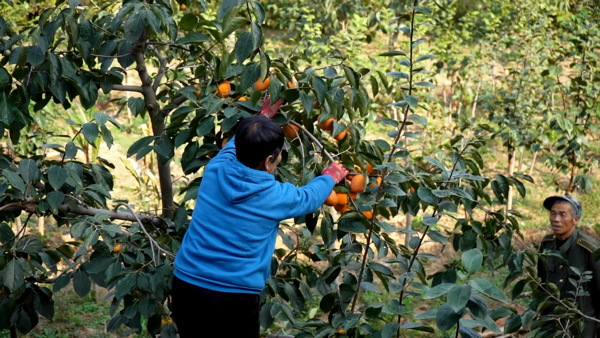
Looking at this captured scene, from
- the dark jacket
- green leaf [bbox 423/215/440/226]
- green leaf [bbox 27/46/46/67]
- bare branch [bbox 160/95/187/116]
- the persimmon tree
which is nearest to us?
green leaf [bbox 423/215/440/226]

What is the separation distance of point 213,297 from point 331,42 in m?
3.26

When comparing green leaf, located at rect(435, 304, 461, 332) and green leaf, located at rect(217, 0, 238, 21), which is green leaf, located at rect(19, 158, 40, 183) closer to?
green leaf, located at rect(217, 0, 238, 21)

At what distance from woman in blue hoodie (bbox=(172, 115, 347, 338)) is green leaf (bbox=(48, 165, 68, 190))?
0.45m

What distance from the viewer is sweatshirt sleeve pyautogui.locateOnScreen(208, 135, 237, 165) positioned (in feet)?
6.39

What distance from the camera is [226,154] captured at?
6.45 feet

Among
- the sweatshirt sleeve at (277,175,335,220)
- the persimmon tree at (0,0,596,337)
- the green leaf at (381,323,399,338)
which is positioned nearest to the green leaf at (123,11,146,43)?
the persimmon tree at (0,0,596,337)

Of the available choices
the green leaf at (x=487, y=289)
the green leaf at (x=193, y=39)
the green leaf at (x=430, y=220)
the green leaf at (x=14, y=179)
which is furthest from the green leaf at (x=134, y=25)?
the green leaf at (x=487, y=289)

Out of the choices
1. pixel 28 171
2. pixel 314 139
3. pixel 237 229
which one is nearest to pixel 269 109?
pixel 314 139

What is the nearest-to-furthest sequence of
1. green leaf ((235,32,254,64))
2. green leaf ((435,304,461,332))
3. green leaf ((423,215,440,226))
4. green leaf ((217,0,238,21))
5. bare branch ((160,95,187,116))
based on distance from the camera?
1. green leaf ((435,304,461,332))
2. green leaf ((217,0,238,21))
3. green leaf ((235,32,254,64))
4. green leaf ((423,215,440,226))
5. bare branch ((160,95,187,116))

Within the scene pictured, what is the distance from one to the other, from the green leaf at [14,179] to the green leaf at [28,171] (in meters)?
0.03

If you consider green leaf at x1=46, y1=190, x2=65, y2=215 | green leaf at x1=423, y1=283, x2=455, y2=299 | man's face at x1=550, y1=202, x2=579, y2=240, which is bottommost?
man's face at x1=550, y1=202, x2=579, y2=240

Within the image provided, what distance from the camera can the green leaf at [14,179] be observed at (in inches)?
76.4

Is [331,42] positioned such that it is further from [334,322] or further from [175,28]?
[334,322]

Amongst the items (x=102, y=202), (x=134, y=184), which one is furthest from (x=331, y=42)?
(x=102, y=202)
